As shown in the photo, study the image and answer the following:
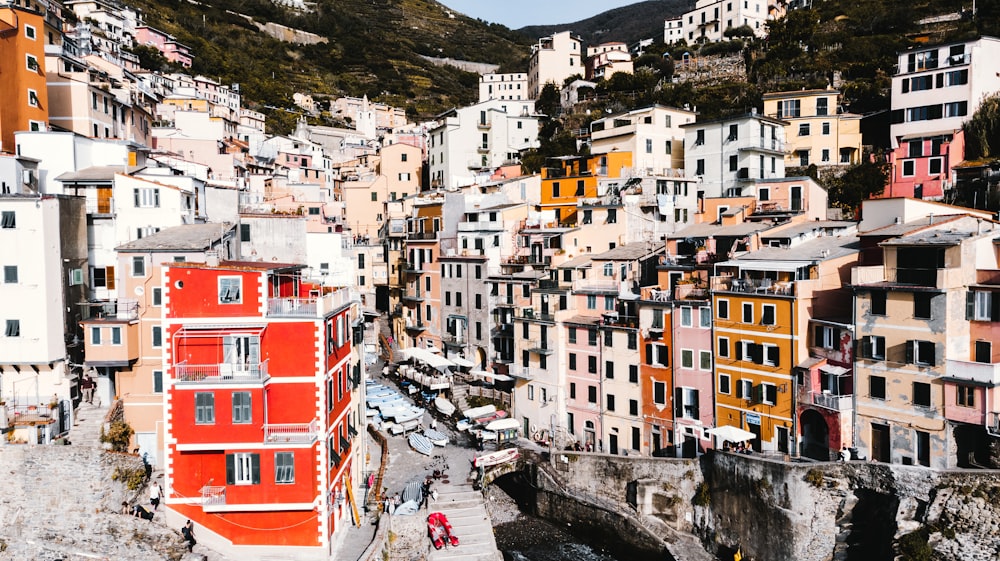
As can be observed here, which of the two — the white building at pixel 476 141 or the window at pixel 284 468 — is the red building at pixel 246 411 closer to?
the window at pixel 284 468

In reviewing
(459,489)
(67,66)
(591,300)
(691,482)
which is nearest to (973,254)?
(691,482)

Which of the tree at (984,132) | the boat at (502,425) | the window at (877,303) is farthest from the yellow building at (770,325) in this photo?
the tree at (984,132)

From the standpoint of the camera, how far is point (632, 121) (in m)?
64.1

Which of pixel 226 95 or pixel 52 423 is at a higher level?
pixel 226 95

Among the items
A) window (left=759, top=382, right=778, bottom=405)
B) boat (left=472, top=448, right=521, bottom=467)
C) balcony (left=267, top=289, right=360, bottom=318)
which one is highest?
balcony (left=267, top=289, right=360, bottom=318)

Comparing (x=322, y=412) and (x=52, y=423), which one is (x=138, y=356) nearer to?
(x=52, y=423)

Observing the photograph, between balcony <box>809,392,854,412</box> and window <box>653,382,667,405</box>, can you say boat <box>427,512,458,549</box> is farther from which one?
balcony <box>809,392,854,412</box>

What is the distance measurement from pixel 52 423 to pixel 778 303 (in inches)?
1326

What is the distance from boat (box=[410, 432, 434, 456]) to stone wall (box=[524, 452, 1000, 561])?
568 cm

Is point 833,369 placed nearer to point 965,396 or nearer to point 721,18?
point 965,396

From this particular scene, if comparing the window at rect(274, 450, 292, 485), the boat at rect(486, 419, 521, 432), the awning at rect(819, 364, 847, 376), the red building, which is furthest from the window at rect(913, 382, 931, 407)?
the window at rect(274, 450, 292, 485)

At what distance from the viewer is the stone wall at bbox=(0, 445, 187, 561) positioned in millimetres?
29094

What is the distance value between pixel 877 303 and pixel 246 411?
27.0 meters

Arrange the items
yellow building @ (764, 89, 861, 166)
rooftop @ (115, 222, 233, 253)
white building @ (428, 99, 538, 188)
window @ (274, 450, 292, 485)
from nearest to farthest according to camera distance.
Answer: window @ (274, 450, 292, 485) → rooftop @ (115, 222, 233, 253) → yellow building @ (764, 89, 861, 166) → white building @ (428, 99, 538, 188)
